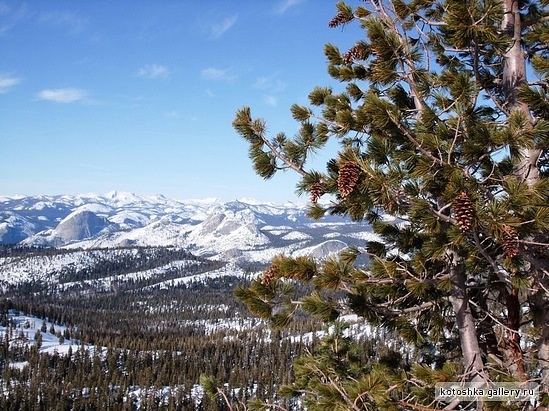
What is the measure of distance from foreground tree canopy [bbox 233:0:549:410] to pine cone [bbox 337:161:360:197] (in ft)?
0.06

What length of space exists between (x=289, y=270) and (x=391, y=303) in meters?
2.10

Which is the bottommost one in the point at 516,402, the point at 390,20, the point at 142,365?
the point at 142,365

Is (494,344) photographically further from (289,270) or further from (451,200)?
(289,270)

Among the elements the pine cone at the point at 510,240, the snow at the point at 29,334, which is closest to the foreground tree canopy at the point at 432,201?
the pine cone at the point at 510,240

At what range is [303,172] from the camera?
731cm

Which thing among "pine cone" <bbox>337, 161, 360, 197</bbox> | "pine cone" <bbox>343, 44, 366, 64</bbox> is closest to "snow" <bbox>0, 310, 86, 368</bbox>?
"pine cone" <bbox>343, 44, 366, 64</bbox>

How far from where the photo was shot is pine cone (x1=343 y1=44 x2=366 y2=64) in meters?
8.59

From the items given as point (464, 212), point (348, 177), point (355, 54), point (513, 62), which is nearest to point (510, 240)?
point (464, 212)

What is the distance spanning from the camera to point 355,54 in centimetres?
869

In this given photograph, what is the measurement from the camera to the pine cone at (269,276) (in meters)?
6.53

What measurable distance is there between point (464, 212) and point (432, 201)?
2.38 metres

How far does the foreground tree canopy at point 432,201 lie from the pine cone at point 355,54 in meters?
0.02

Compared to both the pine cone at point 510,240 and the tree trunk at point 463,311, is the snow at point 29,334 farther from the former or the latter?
the pine cone at point 510,240

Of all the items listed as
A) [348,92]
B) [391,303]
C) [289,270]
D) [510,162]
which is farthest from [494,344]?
[348,92]
